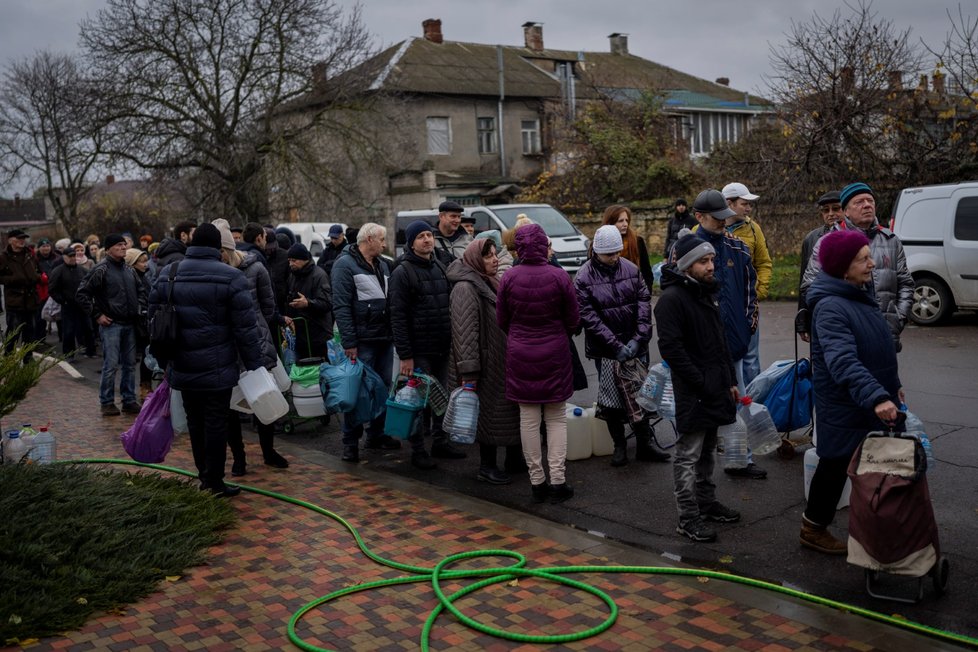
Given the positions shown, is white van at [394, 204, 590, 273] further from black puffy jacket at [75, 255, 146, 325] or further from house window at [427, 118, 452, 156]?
house window at [427, 118, 452, 156]

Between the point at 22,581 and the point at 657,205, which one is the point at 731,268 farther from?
the point at 657,205

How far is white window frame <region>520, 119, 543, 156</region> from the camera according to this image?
45594 mm

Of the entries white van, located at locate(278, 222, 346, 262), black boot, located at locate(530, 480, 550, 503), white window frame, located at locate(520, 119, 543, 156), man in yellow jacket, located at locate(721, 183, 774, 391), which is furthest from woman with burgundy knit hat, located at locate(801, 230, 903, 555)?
white window frame, located at locate(520, 119, 543, 156)

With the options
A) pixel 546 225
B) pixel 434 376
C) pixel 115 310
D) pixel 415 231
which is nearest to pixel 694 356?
pixel 434 376

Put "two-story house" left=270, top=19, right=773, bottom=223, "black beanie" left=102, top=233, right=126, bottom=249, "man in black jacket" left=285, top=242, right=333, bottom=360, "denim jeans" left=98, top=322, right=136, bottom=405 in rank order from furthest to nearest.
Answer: "two-story house" left=270, top=19, right=773, bottom=223, "denim jeans" left=98, top=322, right=136, bottom=405, "black beanie" left=102, top=233, right=126, bottom=249, "man in black jacket" left=285, top=242, right=333, bottom=360

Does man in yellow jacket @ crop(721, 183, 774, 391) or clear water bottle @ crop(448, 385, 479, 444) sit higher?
man in yellow jacket @ crop(721, 183, 774, 391)

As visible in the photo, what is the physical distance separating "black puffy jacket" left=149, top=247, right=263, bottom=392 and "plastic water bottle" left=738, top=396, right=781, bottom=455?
3.51 meters

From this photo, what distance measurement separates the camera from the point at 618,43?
5675cm

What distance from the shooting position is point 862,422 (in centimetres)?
512

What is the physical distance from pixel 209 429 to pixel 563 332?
264cm

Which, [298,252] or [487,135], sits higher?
[487,135]

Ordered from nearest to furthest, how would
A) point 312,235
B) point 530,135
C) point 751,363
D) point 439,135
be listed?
point 751,363
point 312,235
point 439,135
point 530,135

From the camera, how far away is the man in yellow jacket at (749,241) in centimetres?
770

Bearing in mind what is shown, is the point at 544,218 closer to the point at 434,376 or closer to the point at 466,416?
the point at 434,376
